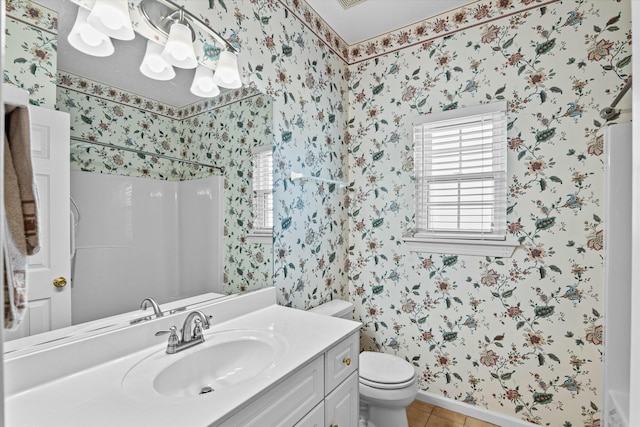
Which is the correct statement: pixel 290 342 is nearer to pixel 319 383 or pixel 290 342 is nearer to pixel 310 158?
pixel 319 383

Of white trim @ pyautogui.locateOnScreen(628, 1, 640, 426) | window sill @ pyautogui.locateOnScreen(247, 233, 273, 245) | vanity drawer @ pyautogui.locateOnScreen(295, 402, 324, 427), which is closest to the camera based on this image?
white trim @ pyautogui.locateOnScreen(628, 1, 640, 426)

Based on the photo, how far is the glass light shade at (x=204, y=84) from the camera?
53.5 inches

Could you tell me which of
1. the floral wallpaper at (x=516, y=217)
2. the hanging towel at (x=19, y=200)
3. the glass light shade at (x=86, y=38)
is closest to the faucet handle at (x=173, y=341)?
the hanging towel at (x=19, y=200)

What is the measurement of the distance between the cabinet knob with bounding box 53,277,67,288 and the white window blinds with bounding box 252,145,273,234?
2.64 ft

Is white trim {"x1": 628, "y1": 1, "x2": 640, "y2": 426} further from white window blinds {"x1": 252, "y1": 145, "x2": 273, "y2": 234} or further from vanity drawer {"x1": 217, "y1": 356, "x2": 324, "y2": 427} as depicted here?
white window blinds {"x1": 252, "y1": 145, "x2": 273, "y2": 234}

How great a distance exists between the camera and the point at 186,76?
1323mm

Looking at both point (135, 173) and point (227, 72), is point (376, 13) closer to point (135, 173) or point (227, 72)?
point (227, 72)

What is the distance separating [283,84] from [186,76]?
0.68 m

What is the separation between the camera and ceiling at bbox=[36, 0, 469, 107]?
97cm

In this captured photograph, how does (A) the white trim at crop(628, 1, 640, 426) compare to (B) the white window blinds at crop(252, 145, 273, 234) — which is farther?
(B) the white window blinds at crop(252, 145, 273, 234)

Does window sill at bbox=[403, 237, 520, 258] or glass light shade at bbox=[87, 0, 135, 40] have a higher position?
glass light shade at bbox=[87, 0, 135, 40]

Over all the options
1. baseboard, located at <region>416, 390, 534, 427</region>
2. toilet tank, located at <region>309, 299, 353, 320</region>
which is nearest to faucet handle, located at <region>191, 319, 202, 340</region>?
toilet tank, located at <region>309, 299, 353, 320</region>

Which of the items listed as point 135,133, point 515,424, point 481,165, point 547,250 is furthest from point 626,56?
point 135,133

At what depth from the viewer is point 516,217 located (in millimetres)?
1880
